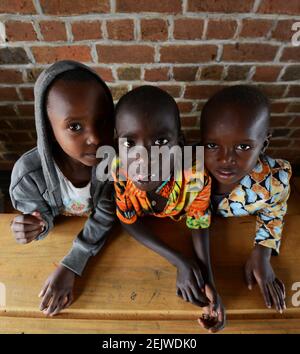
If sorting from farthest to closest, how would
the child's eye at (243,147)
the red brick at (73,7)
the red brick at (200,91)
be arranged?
the red brick at (200,91)
the red brick at (73,7)
the child's eye at (243,147)

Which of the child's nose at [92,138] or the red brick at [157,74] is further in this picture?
the red brick at [157,74]

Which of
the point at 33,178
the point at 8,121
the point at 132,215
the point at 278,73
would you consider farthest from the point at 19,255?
the point at 278,73

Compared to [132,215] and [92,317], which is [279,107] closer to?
[132,215]

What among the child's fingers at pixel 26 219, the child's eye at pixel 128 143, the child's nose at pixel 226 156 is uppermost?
the child's eye at pixel 128 143

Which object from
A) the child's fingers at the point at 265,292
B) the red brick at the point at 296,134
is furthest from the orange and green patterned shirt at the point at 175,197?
the red brick at the point at 296,134

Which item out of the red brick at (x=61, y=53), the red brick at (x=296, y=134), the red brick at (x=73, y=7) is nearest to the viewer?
the red brick at (x=73, y=7)

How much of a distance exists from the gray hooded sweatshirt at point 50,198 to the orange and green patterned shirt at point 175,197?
68 mm

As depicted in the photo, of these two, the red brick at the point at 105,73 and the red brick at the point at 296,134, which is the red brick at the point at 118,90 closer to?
the red brick at the point at 105,73

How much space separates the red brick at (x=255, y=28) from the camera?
1066mm

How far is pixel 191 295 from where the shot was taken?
37.9 inches

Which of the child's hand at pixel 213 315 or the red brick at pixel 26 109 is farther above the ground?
the red brick at pixel 26 109

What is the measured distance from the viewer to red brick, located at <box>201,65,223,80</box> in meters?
1.21

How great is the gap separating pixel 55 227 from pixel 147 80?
667 millimetres

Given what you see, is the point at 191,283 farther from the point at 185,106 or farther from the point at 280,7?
the point at 280,7
